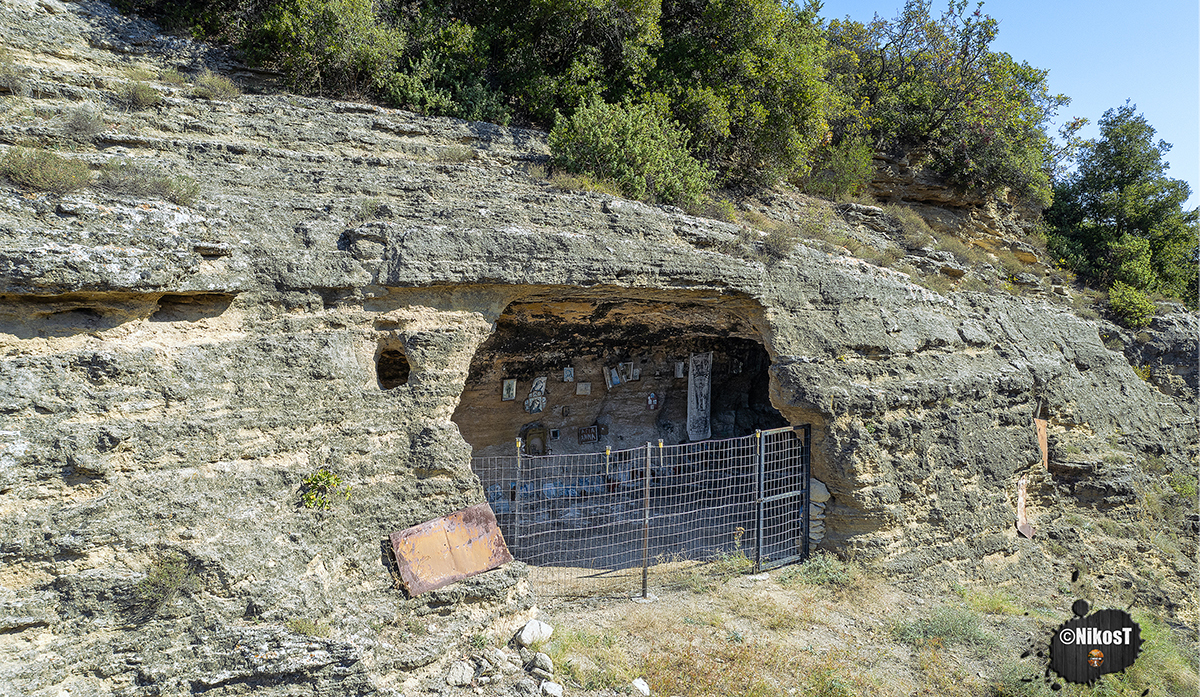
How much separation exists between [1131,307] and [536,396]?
45.9 ft

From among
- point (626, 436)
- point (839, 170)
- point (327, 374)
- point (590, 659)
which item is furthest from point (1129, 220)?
point (327, 374)

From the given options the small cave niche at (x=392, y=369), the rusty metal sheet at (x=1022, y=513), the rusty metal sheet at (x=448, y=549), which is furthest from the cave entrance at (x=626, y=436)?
the rusty metal sheet at (x=1022, y=513)

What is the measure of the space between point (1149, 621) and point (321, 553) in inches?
416

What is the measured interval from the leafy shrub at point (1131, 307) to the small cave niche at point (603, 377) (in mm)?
9012

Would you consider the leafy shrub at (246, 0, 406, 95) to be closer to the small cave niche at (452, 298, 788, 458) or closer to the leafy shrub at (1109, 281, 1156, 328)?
the small cave niche at (452, 298, 788, 458)

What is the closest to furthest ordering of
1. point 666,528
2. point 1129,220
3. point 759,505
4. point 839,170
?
1. point 759,505
2. point 666,528
3. point 839,170
4. point 1129,220

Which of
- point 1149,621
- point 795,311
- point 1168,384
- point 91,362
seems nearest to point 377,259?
point 91,362

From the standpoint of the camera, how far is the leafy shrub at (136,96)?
23.5 ft

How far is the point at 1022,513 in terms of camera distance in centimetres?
945

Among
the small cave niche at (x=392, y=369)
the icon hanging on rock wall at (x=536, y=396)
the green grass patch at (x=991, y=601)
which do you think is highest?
the small cave niche at (x=392, y=369)

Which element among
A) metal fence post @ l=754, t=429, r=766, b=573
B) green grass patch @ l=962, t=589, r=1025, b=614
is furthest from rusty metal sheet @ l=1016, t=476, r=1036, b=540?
metal fence post @ l=754, t=429, r=766, b=573

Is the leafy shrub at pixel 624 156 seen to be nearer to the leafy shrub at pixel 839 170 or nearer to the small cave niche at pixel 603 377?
the small cave niche at pixel 603 377

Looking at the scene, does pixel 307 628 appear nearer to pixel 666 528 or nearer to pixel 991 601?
pixel 666 528

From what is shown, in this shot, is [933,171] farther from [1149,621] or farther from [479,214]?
[479,214]
